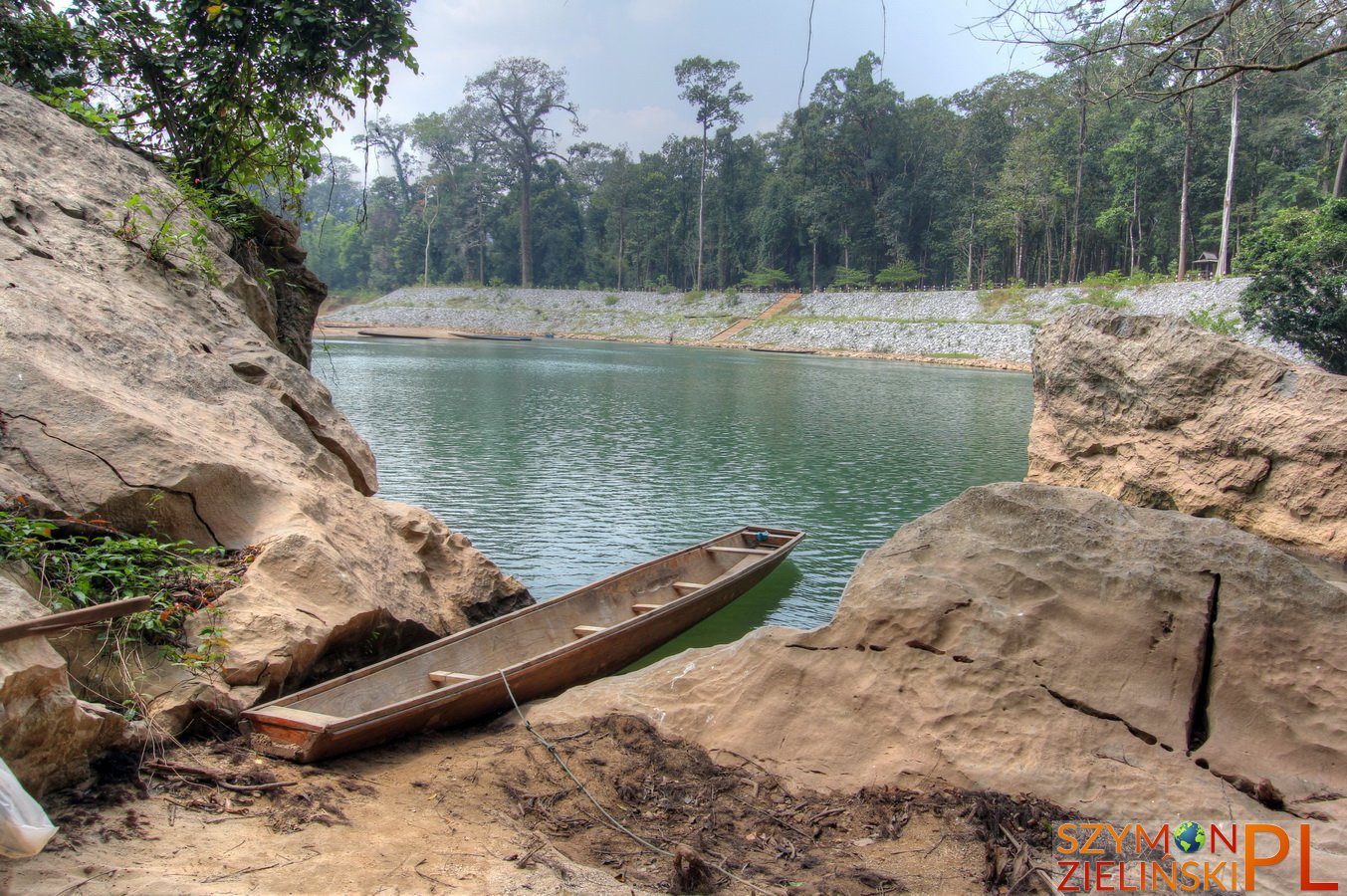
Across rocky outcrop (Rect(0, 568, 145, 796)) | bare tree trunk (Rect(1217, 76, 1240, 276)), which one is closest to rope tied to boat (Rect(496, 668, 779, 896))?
rocky outcrop (Rect(0, 568, 145, 796))

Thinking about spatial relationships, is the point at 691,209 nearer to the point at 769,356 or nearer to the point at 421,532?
the point at 769,356

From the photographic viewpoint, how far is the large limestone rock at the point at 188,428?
534 centimetres

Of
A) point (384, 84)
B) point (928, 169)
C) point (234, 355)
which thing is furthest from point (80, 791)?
point (928, 169)

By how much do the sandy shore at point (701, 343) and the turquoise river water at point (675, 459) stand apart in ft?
37.3

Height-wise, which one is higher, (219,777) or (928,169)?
(928,169)

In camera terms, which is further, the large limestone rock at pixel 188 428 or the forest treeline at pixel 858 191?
the forest treeline at pixel 858 191

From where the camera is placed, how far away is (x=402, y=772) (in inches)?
192

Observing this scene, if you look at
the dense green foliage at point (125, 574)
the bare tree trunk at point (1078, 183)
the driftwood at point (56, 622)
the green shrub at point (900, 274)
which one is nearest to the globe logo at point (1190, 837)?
the driftwood at point (56, 622)

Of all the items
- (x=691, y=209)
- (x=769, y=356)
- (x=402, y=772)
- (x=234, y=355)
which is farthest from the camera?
(x=691, y=209)

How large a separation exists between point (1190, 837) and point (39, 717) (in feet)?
15.1

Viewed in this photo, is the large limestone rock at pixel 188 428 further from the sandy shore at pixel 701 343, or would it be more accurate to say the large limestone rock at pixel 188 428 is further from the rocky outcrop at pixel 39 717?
the sandy shore at pixel 701 343

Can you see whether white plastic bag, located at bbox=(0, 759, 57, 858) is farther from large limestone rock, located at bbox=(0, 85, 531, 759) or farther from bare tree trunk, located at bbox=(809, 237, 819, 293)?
bare tree trunk, located at bbox=(809, 237, 819, 293)

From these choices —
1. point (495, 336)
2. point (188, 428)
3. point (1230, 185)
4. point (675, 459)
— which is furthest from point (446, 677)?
point (495, 336)

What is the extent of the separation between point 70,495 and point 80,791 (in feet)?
7.07
